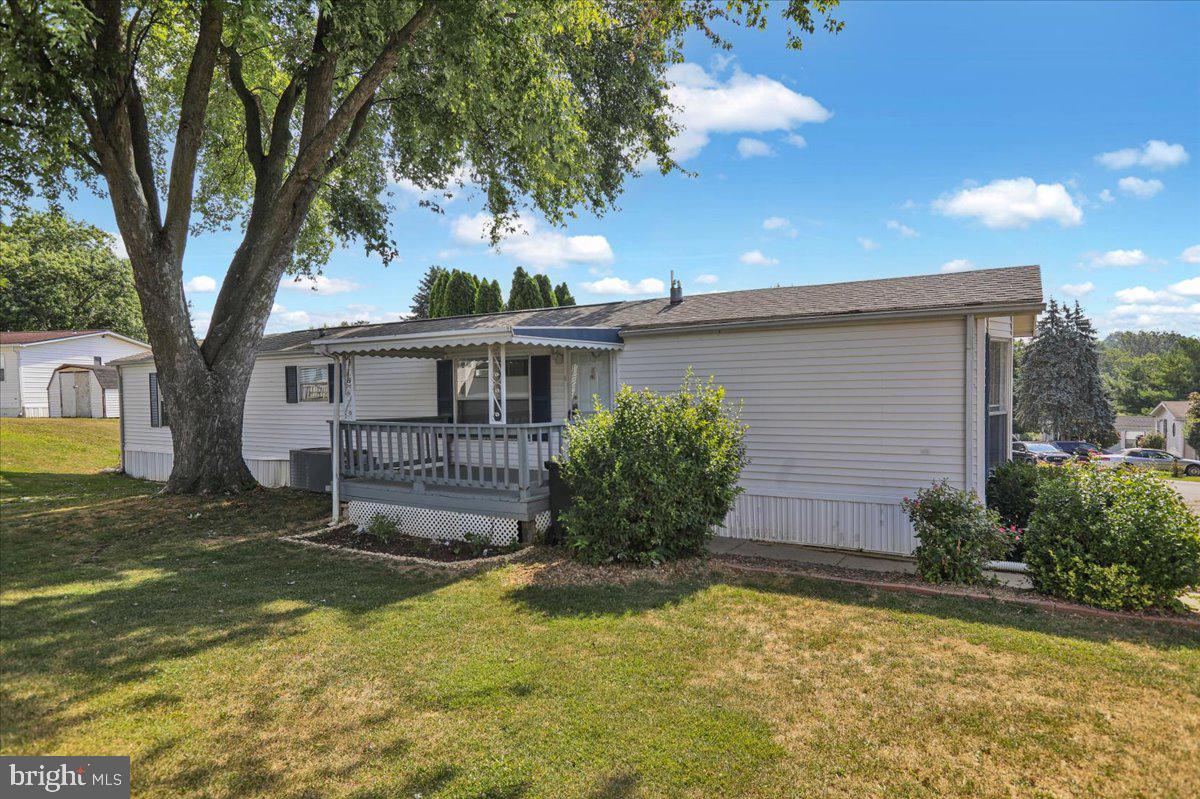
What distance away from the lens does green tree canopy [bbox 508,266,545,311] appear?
819 inches

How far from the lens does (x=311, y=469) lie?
1219 centimetres

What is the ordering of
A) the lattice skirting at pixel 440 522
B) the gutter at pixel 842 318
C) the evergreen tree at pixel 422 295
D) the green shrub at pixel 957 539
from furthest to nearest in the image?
the evergreen tree at pixel 422 295, the lattice skirting at pixel 440 522, the gutter at pixel 842 318, the green shrub at pixel 957 539

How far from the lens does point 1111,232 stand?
14453 millimetres

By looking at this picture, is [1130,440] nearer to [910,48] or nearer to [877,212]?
[877,212]

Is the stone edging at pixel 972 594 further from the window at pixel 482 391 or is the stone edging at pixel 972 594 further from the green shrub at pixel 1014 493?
the window at pixel 482 391

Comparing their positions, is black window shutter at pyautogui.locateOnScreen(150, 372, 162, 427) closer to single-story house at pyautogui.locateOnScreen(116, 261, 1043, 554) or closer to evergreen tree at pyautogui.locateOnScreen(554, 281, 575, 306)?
single-story house at pyautogui.locateOnScreen(116, 261, 1043, 554)

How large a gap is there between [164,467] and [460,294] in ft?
32.6

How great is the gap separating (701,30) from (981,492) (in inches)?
287

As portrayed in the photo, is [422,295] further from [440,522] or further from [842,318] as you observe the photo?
[842,318]

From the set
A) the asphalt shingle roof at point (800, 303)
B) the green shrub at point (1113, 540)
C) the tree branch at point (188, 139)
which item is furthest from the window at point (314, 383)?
→ the green shrub at point (1113, 540)

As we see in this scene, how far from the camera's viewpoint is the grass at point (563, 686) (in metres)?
3.13

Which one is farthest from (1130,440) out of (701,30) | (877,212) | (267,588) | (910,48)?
(267,588)

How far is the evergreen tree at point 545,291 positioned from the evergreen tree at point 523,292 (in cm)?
12

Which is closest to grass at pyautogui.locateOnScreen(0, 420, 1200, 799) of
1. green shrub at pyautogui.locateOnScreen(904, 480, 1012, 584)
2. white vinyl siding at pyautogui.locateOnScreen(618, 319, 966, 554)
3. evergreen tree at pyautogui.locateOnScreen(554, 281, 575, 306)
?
green shrub at pyautogui.locateOnScreen(904, 480, 1012, 584)
